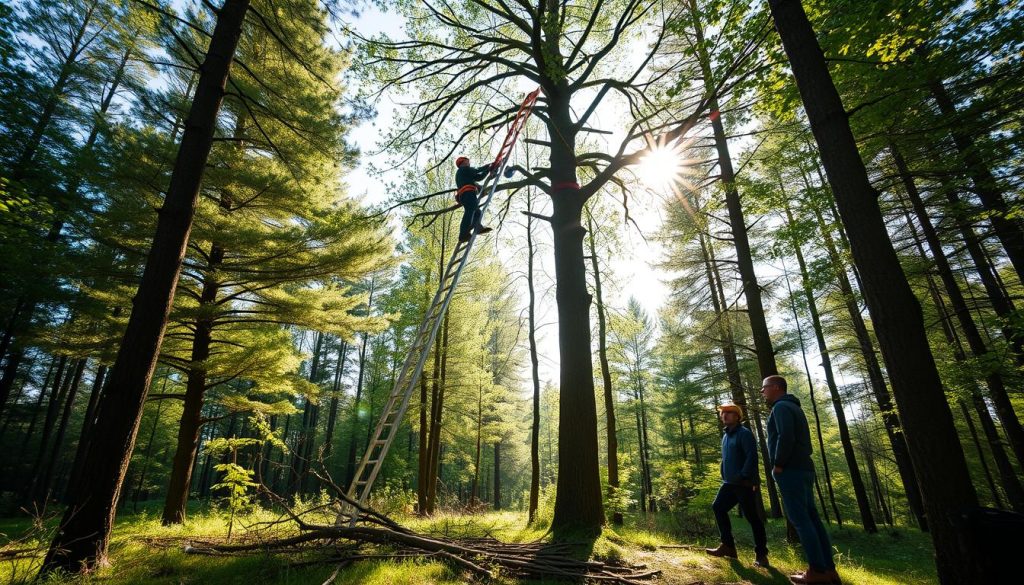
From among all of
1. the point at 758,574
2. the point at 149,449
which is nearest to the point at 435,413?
the point at 758,574

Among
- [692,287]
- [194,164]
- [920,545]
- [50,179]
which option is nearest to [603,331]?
[692,287]

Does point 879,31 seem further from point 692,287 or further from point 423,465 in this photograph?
point 423,465

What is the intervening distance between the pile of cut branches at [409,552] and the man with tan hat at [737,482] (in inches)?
65.0

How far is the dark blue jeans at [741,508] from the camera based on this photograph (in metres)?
4.52

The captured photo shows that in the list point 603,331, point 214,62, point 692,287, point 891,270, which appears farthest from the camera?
point 692,287

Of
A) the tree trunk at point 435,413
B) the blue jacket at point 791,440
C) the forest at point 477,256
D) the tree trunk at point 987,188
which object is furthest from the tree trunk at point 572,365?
the tree trunk at point 435,413

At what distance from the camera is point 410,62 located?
714cm

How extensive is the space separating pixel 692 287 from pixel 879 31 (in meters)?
12.3

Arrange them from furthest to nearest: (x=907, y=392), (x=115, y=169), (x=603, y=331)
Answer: (x=603, y=331) → (x=115, y=169) → (x=907, y=392)

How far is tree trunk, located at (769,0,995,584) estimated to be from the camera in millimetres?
2790

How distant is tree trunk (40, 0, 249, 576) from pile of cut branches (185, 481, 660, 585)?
85 centimetres

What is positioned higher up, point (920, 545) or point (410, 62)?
Result: point (410, 62)

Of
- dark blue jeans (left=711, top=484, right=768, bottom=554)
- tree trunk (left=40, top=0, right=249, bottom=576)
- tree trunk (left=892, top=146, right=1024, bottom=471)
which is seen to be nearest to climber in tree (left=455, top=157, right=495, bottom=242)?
tree trunk (left=40, top=0, right=249, bottom=576)

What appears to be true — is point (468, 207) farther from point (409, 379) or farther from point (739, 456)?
point (739, 456)
